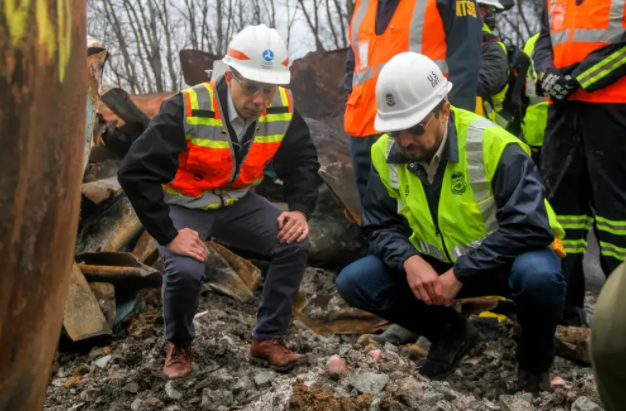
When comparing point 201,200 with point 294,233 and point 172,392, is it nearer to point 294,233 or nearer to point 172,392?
point 294,233

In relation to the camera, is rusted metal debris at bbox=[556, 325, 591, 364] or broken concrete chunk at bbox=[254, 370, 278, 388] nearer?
broken concrete chunk at bbox=[254, 370, 278, 388]

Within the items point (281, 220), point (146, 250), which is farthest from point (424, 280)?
point (146, 250)

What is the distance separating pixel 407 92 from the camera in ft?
8.96

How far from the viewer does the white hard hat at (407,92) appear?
2.72 metres

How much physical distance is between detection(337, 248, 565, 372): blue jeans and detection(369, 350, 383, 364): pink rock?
0.65 feet

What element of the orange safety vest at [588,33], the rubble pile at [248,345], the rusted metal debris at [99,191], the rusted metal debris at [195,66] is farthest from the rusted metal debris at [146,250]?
the orange safety vest at [588,33]

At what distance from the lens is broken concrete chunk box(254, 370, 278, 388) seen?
280 centimetres

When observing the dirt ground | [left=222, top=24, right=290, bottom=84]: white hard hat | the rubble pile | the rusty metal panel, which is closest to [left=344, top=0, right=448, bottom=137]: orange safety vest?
[left=222, top=24, right=290, bottom=84]: white hard hat

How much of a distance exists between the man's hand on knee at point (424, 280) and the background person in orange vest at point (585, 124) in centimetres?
122

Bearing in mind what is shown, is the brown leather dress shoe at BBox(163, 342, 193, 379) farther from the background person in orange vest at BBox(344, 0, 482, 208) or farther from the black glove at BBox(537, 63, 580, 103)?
the black glove at BBox(537, 63, 580, 103)

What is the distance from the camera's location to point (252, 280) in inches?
169

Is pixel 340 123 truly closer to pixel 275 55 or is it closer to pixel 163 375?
pixel 275 55

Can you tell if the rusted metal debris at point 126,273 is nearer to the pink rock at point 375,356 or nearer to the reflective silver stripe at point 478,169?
the pink rock at point 375,356

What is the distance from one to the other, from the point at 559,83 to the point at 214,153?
185 centimetres
